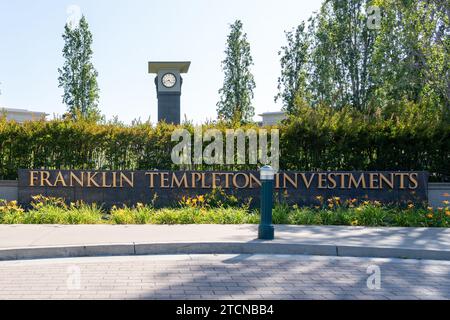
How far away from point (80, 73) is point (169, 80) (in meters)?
10.8

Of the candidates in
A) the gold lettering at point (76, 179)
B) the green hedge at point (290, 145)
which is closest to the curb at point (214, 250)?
the gold lettering at point (76, 179)

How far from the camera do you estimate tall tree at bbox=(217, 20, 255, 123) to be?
1126 inches

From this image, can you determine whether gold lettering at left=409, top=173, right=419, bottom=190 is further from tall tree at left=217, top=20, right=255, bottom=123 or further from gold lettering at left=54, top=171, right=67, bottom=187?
tall tree at left=217, top=20, right=255, bottom=123

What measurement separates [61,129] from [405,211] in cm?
904

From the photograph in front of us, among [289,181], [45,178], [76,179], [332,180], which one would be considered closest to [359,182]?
[332,180]

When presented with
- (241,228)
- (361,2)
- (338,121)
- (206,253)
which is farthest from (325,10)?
(206,253)

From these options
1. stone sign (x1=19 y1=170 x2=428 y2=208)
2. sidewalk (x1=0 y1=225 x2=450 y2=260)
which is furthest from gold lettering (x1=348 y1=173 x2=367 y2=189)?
sidewalk (x1=0 y1=225 x2=450 y2=260)

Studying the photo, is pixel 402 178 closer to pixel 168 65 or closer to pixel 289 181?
pixel 289 181

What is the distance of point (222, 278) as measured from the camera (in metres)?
6.38

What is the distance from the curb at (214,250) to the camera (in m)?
7.81

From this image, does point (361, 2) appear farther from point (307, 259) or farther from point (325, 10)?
point (307, 259)

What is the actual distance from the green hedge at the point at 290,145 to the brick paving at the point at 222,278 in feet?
20.5

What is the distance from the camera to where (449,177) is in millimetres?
14211

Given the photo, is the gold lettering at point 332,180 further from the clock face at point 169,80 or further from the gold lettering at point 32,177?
the clock face at point 169,80
